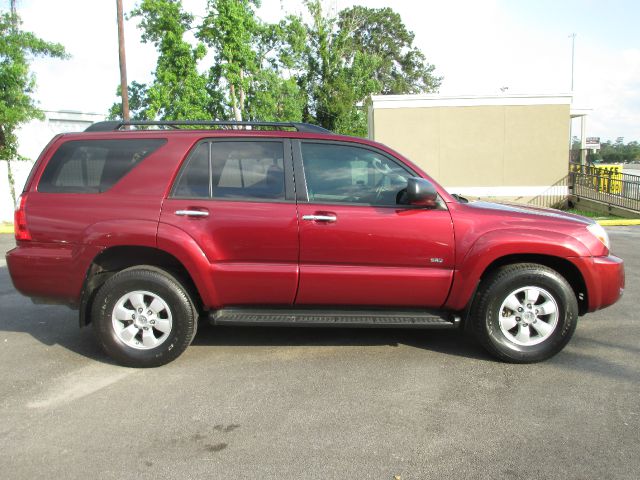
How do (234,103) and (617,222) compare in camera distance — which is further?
(234,103)

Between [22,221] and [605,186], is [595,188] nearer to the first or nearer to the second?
[605,186]

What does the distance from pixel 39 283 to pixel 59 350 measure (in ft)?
2.60

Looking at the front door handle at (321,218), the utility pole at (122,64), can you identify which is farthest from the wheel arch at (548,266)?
the utility pole at (122,64)

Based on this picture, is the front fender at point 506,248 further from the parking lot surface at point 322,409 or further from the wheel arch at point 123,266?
the wheel arch at point 123,266

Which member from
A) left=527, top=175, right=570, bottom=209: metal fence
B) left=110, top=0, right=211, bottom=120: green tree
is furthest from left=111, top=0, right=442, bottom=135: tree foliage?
left=527, top=175, right=570, bottom=209: metal fence

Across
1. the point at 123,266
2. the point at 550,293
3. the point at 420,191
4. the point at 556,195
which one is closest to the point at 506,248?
the point at 550,293

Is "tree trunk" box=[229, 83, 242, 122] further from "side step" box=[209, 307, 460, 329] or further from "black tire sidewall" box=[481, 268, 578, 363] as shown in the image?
"black tire sidewall" box=[481, 268, 578, 363]

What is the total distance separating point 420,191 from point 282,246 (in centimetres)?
114

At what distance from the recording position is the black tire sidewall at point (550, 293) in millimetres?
4078

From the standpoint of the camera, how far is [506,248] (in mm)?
4035

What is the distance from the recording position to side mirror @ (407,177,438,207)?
3912mm

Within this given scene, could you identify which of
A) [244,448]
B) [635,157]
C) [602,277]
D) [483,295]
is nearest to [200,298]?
[244,448]

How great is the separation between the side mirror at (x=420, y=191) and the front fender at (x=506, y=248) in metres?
0.51

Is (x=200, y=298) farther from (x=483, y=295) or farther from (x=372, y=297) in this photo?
(x=483, y=295)
